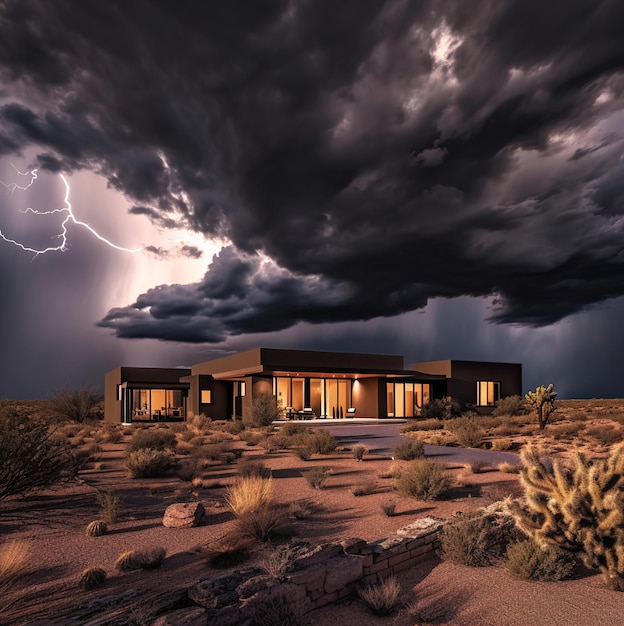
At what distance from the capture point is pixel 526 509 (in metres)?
6.86

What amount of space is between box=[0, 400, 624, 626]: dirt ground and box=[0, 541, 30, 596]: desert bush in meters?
0.11

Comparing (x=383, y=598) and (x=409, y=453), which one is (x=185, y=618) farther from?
(x=409, y=453)

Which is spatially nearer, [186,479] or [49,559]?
[49,559]

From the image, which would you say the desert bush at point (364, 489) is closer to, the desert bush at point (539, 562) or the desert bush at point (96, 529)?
the desert bush at point (539, 562)

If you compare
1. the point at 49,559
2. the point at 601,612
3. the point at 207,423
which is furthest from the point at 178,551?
the point at 207,423

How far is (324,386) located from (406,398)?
263 inches

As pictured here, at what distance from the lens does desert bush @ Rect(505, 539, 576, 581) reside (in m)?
5.89

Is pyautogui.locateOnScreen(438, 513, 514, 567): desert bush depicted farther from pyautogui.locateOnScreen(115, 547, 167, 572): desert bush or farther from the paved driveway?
the paved driveway

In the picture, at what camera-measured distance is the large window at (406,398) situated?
35375 mm

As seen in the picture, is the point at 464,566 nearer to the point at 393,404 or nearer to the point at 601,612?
the point at 601,612

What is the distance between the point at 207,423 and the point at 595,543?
22348mm

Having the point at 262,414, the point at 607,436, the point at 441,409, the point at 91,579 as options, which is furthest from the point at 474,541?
the point at 441,409

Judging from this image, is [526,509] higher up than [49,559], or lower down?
higher up

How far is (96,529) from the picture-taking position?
288 inches
